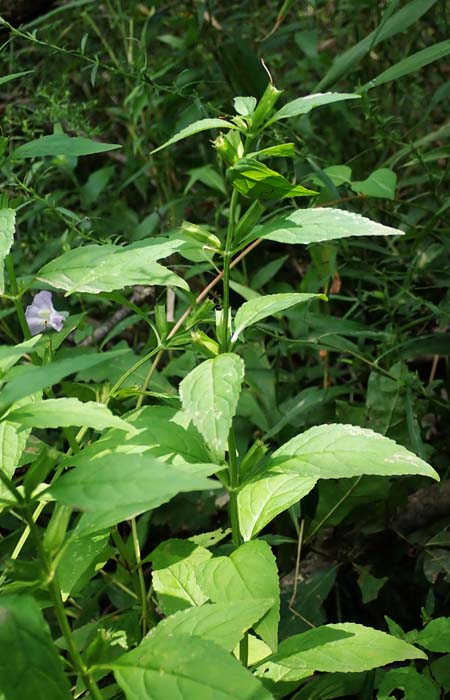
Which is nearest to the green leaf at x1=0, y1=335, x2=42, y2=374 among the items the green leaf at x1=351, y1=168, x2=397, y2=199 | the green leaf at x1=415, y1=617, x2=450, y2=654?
the green leaf at x1=415, y1=617, x2=450, y2=654

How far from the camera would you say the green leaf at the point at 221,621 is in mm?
685

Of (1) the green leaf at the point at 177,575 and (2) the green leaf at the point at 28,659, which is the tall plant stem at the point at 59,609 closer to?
(2) the green leaf at the point at 28,659

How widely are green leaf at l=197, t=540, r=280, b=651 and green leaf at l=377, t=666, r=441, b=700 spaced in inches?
11.2

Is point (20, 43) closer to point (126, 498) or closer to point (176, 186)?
point (176, 186)

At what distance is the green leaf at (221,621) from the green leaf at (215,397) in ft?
0.44

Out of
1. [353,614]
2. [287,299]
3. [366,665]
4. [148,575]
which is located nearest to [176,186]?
[148,575]

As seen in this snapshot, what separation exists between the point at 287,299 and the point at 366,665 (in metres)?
0.39

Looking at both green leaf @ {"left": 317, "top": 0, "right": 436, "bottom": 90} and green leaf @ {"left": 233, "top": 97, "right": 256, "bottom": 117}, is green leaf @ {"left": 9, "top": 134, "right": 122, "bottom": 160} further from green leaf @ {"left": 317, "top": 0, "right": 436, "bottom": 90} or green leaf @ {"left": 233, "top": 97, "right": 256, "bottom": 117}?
green leaf @ {"left": 317, "top": 0, "right": 436, "bottom": 90}

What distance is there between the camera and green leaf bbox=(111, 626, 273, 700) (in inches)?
24.1

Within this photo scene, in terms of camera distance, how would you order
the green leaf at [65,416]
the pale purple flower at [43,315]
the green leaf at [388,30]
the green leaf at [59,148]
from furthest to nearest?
the green leaf at [388,30], the pale purple flower at [43,315], the green leaf at [59,148], the green leaf at [65,416]

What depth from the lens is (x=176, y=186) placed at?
2229 millimetres

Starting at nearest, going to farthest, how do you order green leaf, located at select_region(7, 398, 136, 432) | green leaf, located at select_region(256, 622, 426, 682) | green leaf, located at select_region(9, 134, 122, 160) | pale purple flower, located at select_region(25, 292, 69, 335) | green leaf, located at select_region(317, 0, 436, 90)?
green leaf, located at select_region(7, 398, 136, 432)
green leaf, located at select_region(256, 622, 426, 682)
green leaf, located at select_region(9, 134, 122, 160)
pale purple flower, located at select_region(25, 292, 69, 335)
green leaf, located at select_region(317, 0, 436, 90)

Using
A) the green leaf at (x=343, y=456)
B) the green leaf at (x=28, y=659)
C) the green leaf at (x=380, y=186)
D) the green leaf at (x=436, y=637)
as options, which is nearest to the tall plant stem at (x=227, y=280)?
the green leaf at (x=343, y=456)

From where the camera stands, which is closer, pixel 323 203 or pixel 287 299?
pixel 287 299
